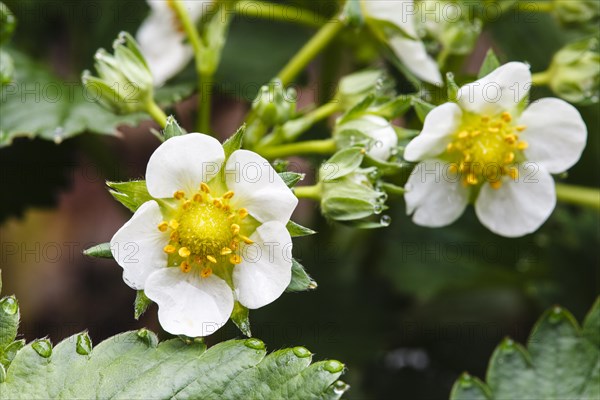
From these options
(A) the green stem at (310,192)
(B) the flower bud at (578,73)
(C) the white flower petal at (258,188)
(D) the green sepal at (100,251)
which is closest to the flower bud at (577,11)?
(B) the flower bud at (578,73)

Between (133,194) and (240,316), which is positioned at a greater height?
(133,194)

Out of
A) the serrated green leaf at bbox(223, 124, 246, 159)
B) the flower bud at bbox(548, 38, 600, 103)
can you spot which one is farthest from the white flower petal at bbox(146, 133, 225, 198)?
the flower bud at bbox(548, 38, 600, 103)

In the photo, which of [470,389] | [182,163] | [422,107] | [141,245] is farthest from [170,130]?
[470,389]

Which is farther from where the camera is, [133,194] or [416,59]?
[416,59]

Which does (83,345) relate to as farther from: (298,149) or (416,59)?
(416,59)

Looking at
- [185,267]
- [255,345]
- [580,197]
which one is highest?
[185,267]

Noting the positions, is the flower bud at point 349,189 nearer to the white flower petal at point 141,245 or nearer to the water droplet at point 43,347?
the white flower petal at point 141,245

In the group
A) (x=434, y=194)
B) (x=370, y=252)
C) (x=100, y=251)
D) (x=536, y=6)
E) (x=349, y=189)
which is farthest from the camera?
(x=370, y=252)

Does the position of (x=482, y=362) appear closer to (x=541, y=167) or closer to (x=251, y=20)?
(x=541, y=167)
